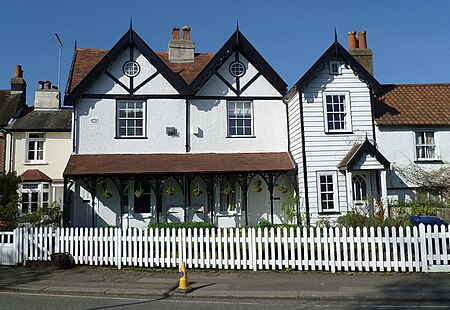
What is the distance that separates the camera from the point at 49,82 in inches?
1097

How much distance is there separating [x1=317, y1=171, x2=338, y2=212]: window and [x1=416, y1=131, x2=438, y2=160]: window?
4673mm

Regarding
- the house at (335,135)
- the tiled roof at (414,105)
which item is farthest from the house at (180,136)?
the tiled roof at (414,105)

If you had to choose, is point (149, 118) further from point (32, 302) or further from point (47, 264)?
point (32, 302)

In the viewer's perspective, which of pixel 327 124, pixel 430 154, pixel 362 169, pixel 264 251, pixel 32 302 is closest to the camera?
pixel 32 302

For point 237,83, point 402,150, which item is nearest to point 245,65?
point 237,83

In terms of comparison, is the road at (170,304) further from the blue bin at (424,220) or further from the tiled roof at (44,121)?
the tiled roof at (44,121)

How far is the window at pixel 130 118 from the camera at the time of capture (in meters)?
18.7

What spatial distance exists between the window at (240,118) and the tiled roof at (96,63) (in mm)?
2490

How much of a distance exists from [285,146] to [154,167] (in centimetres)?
624

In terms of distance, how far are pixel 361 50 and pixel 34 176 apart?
19331 mm

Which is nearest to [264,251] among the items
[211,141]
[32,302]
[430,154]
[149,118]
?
[32,302]

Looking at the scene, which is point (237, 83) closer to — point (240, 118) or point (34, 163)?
point (240, 118)

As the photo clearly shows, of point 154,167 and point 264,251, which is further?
point 154,167

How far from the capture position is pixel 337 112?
17.4 m
